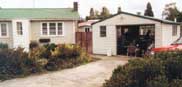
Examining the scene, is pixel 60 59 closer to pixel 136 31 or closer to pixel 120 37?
pixel 120 37

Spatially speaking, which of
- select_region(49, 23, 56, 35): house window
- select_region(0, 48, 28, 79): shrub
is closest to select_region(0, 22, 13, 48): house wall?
select_region(49, 23, 56, 35): house window

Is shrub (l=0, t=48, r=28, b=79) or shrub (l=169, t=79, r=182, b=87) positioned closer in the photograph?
shrub (l=169, t=79, r=182, b=87)

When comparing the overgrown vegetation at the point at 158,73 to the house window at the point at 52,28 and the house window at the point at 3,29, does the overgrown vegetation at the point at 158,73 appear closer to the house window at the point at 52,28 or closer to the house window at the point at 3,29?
the house window at the point at 52,28

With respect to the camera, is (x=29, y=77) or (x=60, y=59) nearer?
(x=29, y=77)

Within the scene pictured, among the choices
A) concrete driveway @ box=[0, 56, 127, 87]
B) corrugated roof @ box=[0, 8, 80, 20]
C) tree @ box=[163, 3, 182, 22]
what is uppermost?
tree @ box=[163, 3, 182, 22]

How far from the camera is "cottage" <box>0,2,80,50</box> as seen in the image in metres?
24.5

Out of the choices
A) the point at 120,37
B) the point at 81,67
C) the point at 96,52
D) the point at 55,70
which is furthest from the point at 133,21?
the point at 55,70

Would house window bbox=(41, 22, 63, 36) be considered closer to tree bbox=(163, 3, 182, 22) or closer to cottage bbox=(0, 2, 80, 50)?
cottage bbox=(0, 2, 80, 50)

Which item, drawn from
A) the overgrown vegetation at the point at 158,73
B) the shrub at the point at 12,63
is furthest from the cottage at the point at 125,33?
the overgrown vegetation at the point at 158,73

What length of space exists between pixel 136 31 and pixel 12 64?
12.5 m

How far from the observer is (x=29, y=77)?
11938mm

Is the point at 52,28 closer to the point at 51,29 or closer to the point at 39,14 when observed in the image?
the point at 51,29

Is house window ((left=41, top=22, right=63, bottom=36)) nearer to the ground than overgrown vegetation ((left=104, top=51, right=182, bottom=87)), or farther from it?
farther from it

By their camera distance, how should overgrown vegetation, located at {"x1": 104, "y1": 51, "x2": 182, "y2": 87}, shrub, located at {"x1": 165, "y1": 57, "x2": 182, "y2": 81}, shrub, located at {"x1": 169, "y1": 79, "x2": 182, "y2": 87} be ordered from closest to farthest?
shrub, located at {"x1": 169, "y1": 79, "x2": 182, "y2": 87} < overgrown vegetation, located at {"x1": 104, "y1": 51, "x2": 182, "y2": 87} < shrub, located at {"x1": 165, "y1": 57, "x2": 182, "y2": 81}
